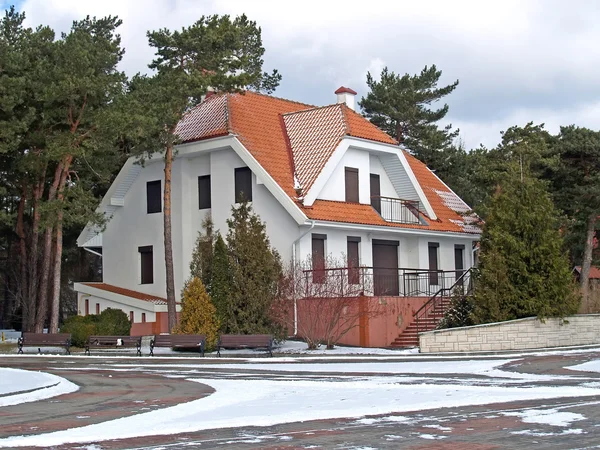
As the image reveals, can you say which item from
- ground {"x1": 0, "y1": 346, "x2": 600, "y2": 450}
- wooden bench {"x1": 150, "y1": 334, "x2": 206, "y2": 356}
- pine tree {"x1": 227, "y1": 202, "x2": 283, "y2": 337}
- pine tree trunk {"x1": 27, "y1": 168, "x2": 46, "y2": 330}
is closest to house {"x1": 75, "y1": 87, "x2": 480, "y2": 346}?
pine tree {"x1": 227, "y1": 202, "x2": 283, "y2": 337}

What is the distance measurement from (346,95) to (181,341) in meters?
16.5

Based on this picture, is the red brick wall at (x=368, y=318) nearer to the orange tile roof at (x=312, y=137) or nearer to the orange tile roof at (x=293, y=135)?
the orange tile roof at (x=293, y=135)

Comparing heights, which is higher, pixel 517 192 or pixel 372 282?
pixel 517 192

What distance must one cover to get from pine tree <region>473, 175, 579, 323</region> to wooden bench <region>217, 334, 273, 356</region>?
668 centimetres

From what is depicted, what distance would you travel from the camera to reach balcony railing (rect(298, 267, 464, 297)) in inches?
1259

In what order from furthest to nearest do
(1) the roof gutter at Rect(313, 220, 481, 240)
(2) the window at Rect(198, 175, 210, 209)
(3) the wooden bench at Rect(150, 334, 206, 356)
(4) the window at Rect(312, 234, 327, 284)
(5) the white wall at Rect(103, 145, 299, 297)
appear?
(2) the window at Rect(198, 175, 210, 209) < (5) the white wall at Rect(103, 145, 299, 297) < (1) the roof gutter at Rect(313, 220, 481, 240) < (4) the window at Rect(312, 234, 327, 284) < (3) the wooden bench at Rect(150, 334, 206, 356)

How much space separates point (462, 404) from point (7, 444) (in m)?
6.96

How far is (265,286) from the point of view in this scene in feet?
105

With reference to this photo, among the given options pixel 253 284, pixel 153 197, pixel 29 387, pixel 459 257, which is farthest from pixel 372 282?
pixel 29 387

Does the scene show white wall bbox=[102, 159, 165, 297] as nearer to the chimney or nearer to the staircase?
the chimney

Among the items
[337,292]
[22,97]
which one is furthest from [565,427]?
[22,97]

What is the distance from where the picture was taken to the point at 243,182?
124 ft

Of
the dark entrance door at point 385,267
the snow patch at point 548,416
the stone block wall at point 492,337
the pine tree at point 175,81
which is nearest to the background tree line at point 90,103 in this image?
the pine tree at point 175,81

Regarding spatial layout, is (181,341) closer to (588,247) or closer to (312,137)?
(312,137)
